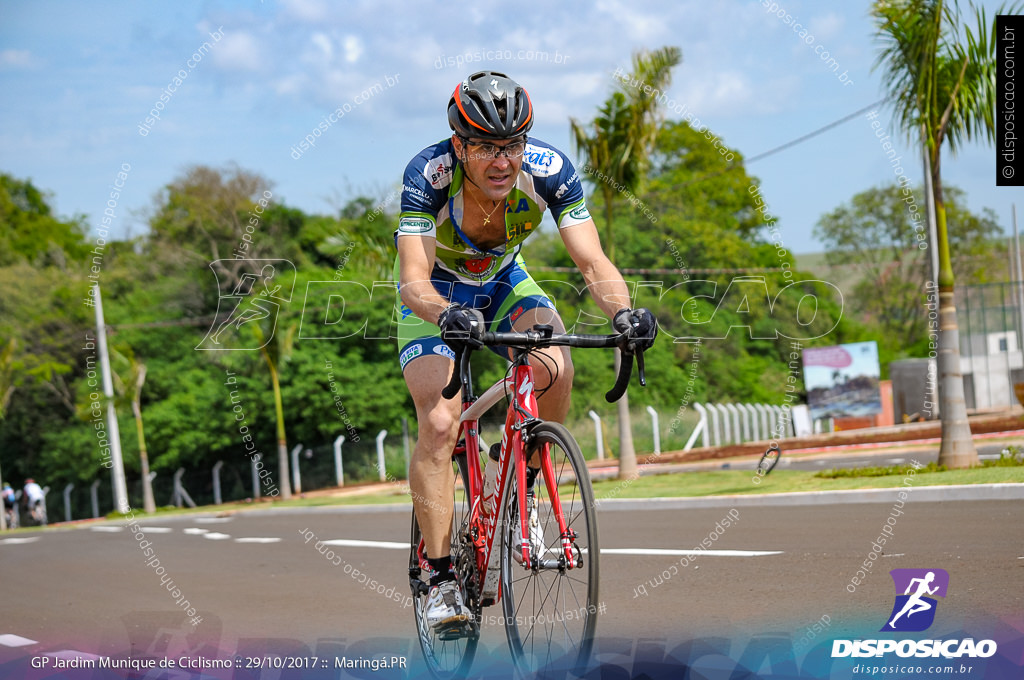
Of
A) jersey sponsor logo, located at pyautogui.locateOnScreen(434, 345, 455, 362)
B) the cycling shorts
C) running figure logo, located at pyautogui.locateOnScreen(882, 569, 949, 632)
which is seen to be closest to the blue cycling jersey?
the cycling shorts

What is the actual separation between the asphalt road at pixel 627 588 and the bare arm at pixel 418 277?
1684 millimetres

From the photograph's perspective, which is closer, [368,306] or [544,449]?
[544,449]

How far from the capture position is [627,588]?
20.8ft

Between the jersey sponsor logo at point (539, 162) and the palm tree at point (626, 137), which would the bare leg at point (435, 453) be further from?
the palm tree at point (626, 137)

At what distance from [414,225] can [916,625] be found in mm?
2753

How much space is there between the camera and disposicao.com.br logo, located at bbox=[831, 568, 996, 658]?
4.02 meters

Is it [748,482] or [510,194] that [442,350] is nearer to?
[510,194]

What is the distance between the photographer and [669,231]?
1818 inches

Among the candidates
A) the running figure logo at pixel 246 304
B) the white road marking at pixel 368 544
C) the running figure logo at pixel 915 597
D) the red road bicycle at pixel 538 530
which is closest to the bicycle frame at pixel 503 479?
the red road bicycle at pixel 538 530

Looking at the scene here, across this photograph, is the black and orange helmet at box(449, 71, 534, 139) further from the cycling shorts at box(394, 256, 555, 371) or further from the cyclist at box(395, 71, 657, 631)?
the cycling shorts at box(394, 256, 555, 371)

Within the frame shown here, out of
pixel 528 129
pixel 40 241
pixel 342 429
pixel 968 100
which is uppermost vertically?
pixel 40 241

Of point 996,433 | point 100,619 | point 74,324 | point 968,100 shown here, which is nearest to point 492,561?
point 100,619

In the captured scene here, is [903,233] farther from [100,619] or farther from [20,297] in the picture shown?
Result: [100,619]

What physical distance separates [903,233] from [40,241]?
157 ft
